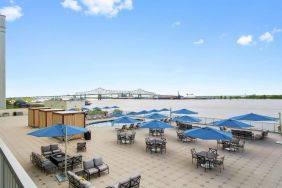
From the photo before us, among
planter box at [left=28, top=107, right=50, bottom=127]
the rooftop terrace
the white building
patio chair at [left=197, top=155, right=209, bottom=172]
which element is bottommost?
the rooftop terrace

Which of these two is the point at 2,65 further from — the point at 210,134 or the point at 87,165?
the point at 210,134

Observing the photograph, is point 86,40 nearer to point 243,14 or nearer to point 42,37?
point 42,37

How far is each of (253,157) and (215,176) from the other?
13.7ft

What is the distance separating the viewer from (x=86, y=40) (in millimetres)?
29094

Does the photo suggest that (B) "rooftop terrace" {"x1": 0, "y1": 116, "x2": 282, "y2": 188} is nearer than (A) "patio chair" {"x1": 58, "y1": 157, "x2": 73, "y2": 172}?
Yes

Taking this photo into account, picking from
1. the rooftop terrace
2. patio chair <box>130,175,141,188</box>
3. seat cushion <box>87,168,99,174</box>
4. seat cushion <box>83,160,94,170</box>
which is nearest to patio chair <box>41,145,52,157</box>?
the rooftop terrace

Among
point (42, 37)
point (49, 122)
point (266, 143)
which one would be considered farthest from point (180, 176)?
point (42, 37)

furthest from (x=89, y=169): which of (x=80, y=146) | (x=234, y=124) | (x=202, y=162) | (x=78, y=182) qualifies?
(x=234, y=124)

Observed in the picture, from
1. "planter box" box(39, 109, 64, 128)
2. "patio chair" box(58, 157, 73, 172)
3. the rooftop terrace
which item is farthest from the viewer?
"planter box" box(39, 109, 64, 128)

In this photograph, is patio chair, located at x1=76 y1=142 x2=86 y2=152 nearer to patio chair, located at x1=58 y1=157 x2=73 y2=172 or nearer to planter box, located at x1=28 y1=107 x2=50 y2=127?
patio chair, located at x1=58 y1=157 x2=73 y2=172

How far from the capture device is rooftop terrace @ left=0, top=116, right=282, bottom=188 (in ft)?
29.2

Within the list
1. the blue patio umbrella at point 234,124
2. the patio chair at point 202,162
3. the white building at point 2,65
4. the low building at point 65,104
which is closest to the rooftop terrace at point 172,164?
the patio chair at point 202,162

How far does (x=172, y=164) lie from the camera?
1105cm

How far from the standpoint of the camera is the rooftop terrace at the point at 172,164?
29.2 ft
